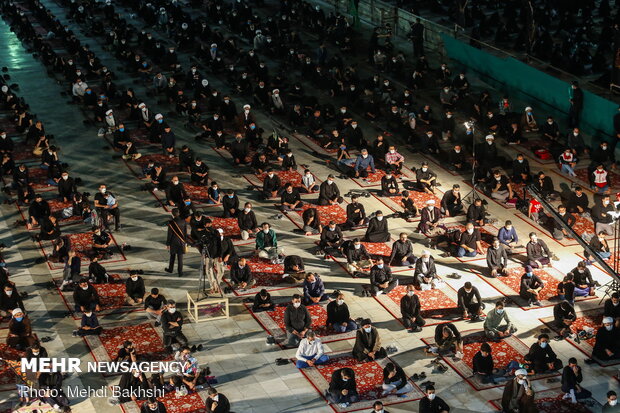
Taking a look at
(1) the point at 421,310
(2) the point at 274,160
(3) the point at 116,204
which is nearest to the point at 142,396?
(1) the point at 421,310

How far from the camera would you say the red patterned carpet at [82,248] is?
2997 cm

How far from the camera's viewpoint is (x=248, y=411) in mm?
22844

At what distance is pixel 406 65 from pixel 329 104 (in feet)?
23.9

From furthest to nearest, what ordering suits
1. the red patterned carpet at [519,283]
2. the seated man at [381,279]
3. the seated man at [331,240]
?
the seated man at [331,240] < the seated man at [381,279] < the red patterned carpet at [519,283]

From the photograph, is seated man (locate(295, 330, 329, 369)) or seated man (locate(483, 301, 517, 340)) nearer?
seated man (locate(295, 330, 329, 369))

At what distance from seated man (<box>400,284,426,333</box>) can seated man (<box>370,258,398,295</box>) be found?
1696mm

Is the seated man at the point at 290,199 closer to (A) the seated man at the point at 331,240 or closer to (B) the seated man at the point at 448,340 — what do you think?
(A) the seated man at the point at 331,240

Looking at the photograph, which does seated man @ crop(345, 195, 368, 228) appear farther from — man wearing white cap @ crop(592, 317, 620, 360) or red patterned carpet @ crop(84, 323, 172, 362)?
man wearing white cap @ crop(592, 317, 620, 360)

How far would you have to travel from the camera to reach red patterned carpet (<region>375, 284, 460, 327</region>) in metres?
26.7

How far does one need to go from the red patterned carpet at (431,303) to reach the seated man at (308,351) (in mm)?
2980

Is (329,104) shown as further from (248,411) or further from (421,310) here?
(248,411)

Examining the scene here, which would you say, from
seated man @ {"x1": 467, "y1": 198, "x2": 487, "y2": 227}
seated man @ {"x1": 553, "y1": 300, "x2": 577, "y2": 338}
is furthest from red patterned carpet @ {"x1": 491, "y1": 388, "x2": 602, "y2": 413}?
seated man @ {"x1": 467, "y1": 198, "x2": 487, "y2": 227}

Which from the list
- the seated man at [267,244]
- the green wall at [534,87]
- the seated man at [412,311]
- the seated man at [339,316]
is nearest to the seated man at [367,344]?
the seated man at [339,316]

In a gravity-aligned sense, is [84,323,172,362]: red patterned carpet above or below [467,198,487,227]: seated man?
below
